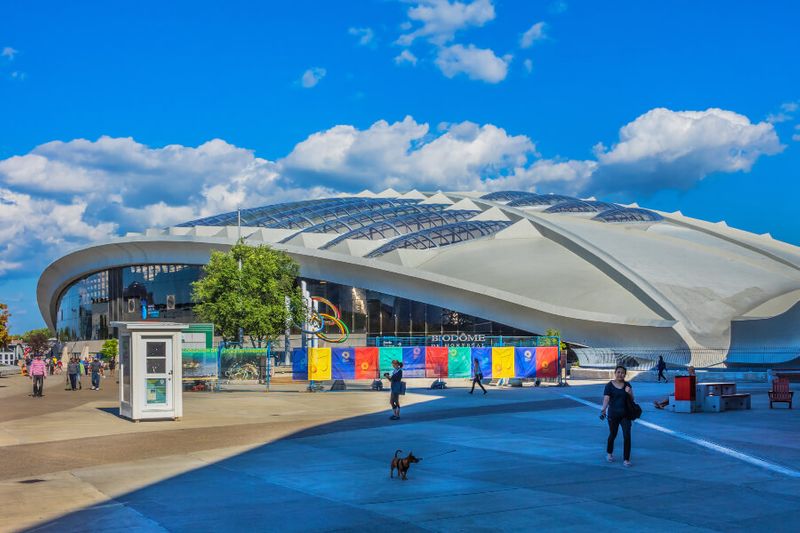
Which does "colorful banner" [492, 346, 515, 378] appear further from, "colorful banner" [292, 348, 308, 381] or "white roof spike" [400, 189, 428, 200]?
"white roof spike" [400, 189, 428, 200]

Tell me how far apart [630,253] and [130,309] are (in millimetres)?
42849

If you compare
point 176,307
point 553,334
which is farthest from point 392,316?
point 176,307

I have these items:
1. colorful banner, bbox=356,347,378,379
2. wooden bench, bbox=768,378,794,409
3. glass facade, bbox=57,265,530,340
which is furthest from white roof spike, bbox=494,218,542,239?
wooden bench, bbox=768,378,794,409

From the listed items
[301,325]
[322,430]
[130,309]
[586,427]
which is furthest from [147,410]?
[130,309]

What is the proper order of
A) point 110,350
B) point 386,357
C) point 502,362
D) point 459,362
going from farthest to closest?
point 110,350, point 459,362, point 502,362, point 386,357

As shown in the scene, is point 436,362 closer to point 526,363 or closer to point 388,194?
point 526,363

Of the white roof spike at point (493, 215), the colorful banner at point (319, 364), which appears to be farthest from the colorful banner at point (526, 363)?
the white roof spike at point (493, 215)

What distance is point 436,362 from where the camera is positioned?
125ft

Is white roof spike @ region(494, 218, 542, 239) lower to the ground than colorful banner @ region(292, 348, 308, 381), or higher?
higher

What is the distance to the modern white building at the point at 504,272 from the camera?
168 ft

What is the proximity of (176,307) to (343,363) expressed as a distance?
39.2 meters

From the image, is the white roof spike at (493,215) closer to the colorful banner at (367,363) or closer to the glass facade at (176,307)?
the glass facade at (176,307)

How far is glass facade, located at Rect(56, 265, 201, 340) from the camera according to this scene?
233 ft

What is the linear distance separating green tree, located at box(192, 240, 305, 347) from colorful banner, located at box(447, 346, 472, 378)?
43.3 feet
